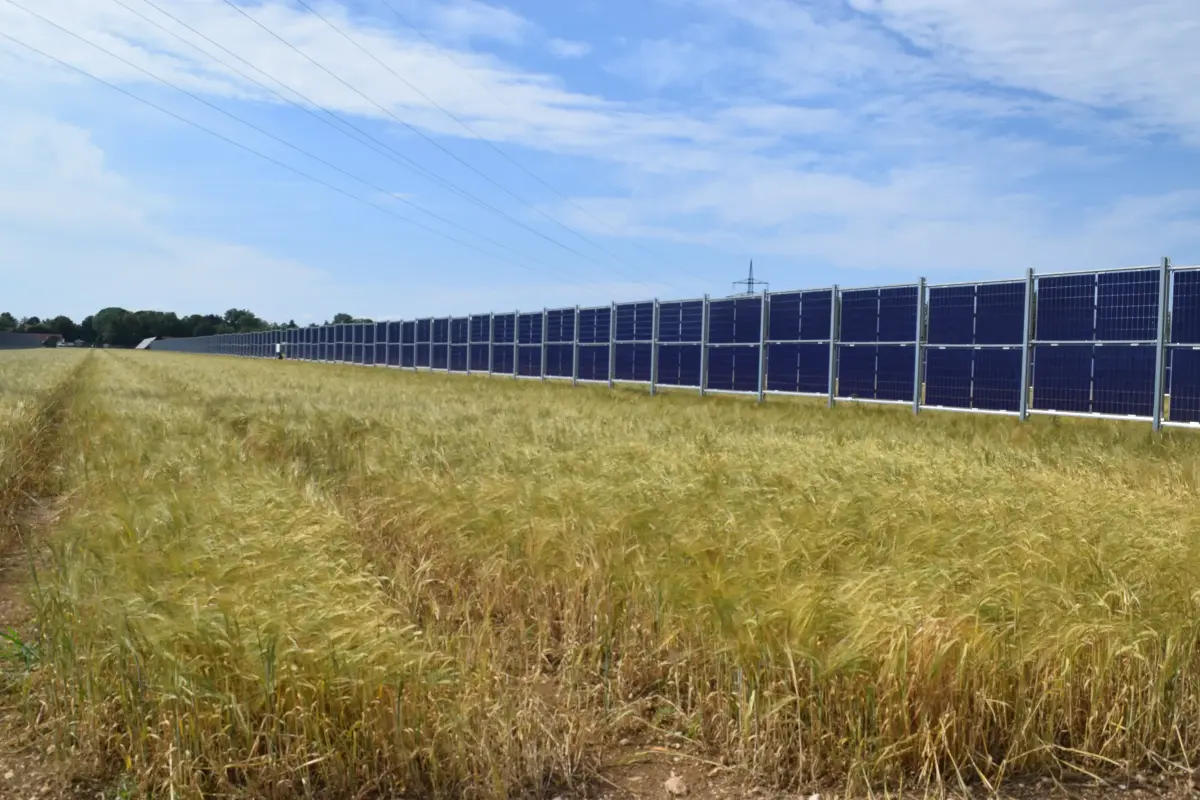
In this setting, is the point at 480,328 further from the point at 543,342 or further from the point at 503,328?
the point at 543,342

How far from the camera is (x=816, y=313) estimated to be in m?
18.3

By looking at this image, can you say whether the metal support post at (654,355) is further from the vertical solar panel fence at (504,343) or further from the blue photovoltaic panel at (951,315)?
the vertical solar panel fence at (504,343)

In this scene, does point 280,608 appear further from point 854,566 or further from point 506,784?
point 854,566

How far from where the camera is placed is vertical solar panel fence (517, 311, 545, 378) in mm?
32938

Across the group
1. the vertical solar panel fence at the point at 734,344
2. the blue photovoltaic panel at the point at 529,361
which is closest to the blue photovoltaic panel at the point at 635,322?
the vertical solar panel fence at the point at 734,344

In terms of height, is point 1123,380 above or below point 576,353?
below

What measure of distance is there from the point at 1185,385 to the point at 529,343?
24239mm

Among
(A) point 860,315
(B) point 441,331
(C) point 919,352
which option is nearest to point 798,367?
(A) point 860,315

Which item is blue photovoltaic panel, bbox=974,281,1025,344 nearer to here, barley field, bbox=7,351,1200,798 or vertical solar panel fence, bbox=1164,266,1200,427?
vertical solar panel fence, bbox=1164,266,1200,427

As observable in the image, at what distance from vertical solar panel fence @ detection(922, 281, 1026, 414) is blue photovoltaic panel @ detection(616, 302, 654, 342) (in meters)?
9.78

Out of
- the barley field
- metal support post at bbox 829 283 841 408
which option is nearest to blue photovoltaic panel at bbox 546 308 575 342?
metal support post at bbox 829 283 841 408

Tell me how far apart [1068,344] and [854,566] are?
11172mm

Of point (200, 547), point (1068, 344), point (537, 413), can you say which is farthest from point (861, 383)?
point (200, 547)

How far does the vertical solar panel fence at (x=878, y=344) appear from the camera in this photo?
52.5ft
